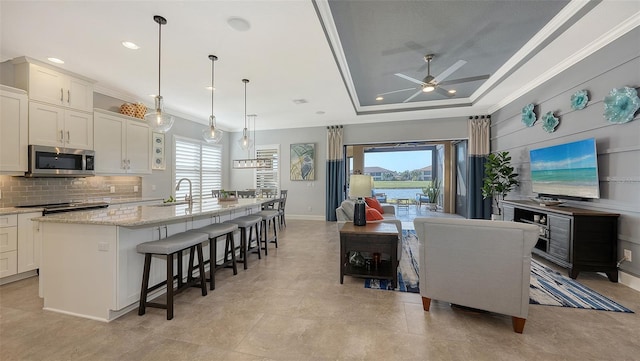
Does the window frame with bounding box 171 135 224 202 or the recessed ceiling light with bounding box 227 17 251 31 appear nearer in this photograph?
the recessed ceiling light with bounding box 227 17 251 31

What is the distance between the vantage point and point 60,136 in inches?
143

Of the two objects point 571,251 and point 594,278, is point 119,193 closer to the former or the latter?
point 571,251

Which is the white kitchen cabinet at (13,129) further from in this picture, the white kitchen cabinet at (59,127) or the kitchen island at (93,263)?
the kitchen island at (93,263)

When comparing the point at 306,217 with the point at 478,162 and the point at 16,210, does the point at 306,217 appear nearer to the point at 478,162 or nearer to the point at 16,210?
the point at 478,162

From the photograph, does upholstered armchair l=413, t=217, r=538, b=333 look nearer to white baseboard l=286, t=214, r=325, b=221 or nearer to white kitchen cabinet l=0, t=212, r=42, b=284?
white kitchen cabinet l=0, t=212, r=42, b=284

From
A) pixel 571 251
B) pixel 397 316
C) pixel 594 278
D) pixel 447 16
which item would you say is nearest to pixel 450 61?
pixel 447 16

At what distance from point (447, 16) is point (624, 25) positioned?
6.41ft

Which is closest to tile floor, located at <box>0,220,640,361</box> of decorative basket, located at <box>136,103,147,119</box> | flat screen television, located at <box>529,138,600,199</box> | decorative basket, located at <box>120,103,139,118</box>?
flat screen television, located at <box>529,138,600,199</box>

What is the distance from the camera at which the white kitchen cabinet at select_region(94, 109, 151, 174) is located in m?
4.18

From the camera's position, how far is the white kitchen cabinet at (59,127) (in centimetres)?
338

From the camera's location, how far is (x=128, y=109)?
4.68m

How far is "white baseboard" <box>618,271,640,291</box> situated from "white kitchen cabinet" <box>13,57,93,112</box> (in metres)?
7.70

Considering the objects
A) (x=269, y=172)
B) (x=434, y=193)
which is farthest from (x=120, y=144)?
(x=434, y=193)

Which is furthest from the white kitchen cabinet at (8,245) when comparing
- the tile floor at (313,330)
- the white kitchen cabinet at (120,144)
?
the white kitchen cabinet at (120,144)
